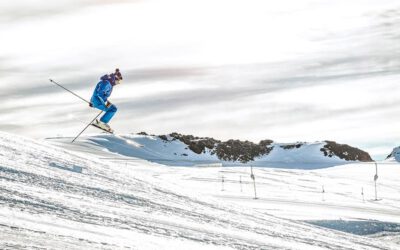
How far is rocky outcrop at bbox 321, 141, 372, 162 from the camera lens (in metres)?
76.4

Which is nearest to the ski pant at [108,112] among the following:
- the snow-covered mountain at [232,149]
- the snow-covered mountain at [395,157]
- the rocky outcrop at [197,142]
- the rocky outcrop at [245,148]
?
the snow-covered mountain at [232,149]

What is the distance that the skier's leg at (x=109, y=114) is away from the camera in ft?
56.6

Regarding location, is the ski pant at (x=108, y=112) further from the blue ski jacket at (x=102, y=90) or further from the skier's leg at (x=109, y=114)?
the blue ski jacket at (x=102, y=90)

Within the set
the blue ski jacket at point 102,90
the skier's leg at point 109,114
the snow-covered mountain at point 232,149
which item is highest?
the snow-covered mountain at point 232,149

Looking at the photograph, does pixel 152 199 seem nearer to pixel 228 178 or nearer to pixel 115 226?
pixel 115 226

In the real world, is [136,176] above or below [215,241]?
above

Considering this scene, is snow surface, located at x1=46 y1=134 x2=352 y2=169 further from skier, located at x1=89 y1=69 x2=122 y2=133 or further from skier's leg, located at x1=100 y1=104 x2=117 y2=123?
skier, located at x1=89 y1=69 x2=122 y2=133

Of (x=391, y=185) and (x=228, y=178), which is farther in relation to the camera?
(x=391, y=185)

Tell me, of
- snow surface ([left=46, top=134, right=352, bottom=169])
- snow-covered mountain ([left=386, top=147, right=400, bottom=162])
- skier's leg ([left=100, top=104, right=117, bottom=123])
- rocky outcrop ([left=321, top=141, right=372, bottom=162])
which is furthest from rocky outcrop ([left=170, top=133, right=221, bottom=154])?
skier's leg ([left=100, top=104, right=117, bottom=123])

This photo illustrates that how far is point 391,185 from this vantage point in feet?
100

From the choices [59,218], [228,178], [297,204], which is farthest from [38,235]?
[228,178]

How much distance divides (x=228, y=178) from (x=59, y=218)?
18.3 m

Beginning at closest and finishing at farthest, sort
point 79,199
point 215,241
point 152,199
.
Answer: point 215,241, point 79,199, point 152,199

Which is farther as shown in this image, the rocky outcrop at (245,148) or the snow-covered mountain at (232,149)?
the rocky outcrop at (245,148)
